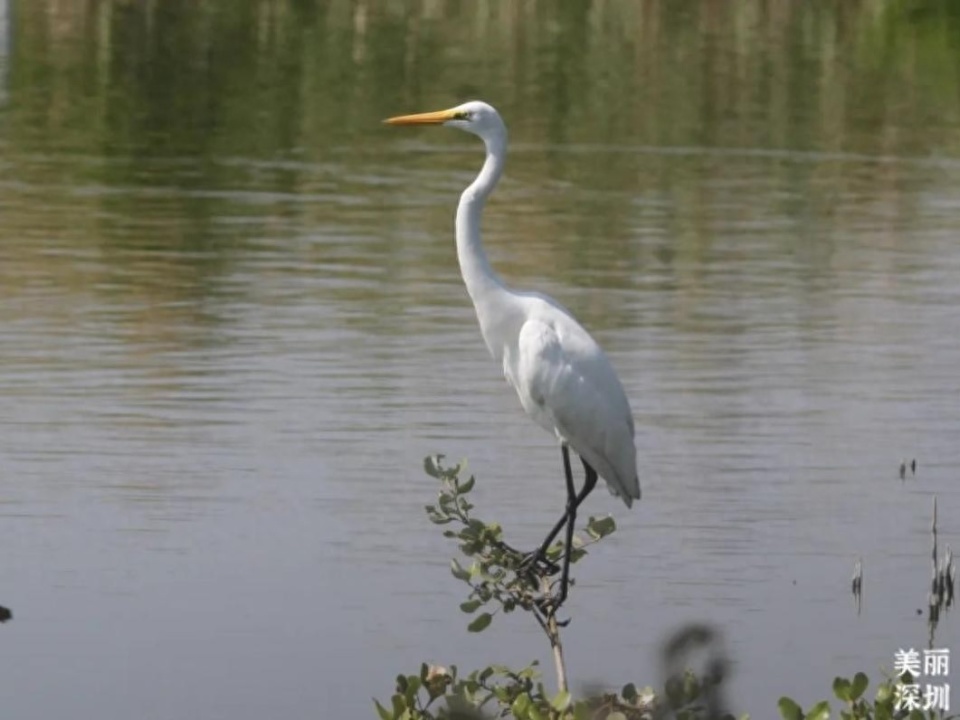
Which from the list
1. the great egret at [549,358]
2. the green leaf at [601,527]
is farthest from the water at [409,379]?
the green leaf at [601,527]

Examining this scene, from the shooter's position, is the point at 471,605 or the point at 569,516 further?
the point at 569,516

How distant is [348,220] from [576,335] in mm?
9186

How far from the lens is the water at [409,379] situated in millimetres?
8000

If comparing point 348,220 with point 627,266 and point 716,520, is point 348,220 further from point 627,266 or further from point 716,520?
point 716,520

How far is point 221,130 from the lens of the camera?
69.2ft

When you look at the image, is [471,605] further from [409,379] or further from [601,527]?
[409,379]

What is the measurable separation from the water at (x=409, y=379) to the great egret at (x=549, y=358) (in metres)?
0.73

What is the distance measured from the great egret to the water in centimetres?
73

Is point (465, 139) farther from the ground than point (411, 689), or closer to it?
closer to it

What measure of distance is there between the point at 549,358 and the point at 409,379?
13.7 ft

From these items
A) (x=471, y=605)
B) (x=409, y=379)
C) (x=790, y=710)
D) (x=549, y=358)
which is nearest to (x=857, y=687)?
(x=790, y=710)

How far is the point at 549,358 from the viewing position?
278 inches

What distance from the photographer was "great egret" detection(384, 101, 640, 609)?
7023mm

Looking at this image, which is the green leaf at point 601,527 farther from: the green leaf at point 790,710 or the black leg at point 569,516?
the green leaf at point 790,710
